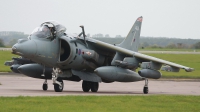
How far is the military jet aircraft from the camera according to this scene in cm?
2134

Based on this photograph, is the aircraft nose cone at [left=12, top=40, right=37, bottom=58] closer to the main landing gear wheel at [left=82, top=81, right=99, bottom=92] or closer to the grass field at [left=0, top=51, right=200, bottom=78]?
the main landing gear wheel at [left=82, top=81, right=99, bottom=92]

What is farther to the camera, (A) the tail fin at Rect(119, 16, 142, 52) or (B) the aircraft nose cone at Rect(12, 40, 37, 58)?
(A) the tail fin at Rect(119, 16, 142, 52)

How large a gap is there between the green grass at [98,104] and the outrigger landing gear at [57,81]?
381 cm

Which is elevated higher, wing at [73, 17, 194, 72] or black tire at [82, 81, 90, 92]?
wing at [73, 17, 194, 72]

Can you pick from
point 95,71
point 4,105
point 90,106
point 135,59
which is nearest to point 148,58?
point 135,59

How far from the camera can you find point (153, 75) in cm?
2247

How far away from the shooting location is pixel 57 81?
21797mm

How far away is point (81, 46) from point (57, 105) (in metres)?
7.17

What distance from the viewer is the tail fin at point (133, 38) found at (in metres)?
25.5

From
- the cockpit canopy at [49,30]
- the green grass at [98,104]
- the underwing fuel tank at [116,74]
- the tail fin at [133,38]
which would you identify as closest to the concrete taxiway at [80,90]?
the underwing fuel tank at [116,74]

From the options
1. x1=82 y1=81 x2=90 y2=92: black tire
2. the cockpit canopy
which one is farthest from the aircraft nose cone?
x1=82 y1=81 x2=90 y2=92: black tire

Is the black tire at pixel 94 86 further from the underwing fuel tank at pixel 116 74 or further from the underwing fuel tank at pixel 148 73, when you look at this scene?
the underwing fuel tank at pixel 148 73

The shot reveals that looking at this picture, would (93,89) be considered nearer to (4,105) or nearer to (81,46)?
(81,46)

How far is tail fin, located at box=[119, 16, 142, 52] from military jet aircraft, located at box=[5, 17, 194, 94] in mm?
1635
